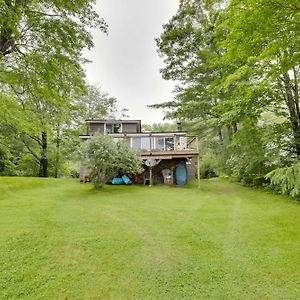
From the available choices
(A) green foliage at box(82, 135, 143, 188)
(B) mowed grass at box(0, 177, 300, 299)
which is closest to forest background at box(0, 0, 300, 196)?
(B) mowed grass at box(0, 177, 300, 299)

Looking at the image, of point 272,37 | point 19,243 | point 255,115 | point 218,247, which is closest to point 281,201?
point 255,115

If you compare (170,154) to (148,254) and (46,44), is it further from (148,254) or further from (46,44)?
(148,254)

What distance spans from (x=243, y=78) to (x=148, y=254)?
27.8 ft

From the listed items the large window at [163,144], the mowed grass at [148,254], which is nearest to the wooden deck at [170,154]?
the large window at [163,144]

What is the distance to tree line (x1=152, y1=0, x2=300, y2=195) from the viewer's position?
15.5 ft

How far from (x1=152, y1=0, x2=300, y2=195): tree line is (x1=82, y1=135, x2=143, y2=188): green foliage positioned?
15.6ft

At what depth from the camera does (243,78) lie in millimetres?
10133

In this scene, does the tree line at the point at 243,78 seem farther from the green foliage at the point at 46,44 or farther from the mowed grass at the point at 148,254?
the green foliage at the point at 46,44

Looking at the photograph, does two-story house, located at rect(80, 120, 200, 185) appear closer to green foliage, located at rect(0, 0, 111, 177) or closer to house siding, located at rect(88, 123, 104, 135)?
house siding, located at rect(88, 123, 104, 135)

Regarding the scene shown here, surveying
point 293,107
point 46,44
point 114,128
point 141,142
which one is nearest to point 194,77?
point 141,142

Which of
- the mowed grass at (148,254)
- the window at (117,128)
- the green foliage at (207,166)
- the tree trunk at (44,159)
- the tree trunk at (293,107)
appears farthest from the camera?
the green foliage at (207,166)

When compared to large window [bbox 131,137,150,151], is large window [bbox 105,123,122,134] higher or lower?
higher

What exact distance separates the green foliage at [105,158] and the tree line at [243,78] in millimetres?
4754

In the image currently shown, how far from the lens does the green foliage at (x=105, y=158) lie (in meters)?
12.2
